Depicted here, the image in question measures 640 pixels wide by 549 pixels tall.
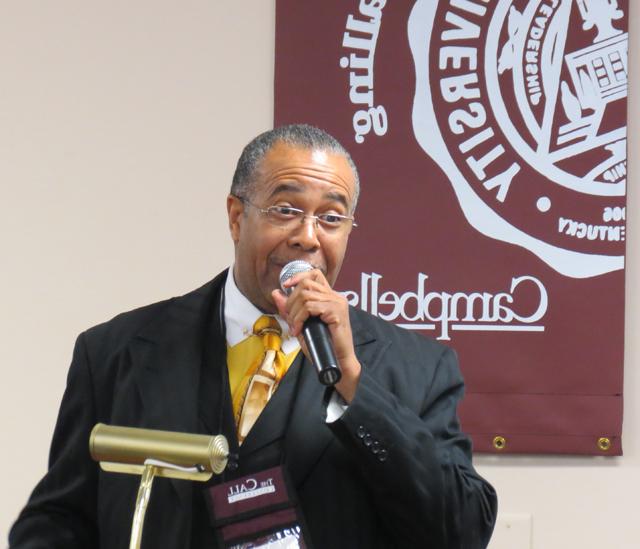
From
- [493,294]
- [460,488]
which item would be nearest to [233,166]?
[493,294]

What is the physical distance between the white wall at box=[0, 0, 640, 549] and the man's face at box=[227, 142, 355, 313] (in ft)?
4.02

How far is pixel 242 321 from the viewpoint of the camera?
1.88 m

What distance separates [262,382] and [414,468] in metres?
0.32

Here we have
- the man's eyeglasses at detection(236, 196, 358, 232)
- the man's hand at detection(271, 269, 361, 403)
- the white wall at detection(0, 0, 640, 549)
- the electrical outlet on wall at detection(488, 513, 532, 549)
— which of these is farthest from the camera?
the white wall at detection(0, 0, 640, 549)

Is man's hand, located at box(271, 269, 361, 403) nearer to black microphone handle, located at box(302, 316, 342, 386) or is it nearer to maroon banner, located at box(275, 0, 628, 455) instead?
black microphone handle, located at box(302, 316, 342, 386)

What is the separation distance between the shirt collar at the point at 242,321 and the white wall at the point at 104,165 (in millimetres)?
1170

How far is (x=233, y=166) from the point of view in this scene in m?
3.07

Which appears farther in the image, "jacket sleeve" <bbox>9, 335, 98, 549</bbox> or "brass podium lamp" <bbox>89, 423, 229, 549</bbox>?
"jacket sleeve" <bbox>9, 335, 98, 549</bbox>

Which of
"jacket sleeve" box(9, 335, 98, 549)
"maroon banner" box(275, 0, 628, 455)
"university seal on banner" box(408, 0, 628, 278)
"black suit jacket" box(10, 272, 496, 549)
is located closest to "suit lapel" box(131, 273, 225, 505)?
"black suit jacket" box(10, 272, 496, 549)

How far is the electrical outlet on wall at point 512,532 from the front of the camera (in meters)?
2.92

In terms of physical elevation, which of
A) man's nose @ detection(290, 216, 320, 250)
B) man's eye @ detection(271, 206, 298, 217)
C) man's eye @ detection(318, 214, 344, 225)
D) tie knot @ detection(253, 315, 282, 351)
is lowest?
tie knot @ detection(253, 315, 282, 351)

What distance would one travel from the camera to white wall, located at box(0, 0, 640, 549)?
10.1 feet

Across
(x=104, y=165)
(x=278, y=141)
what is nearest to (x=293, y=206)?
(x=278, y=141)

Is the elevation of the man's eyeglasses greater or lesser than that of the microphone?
greater
